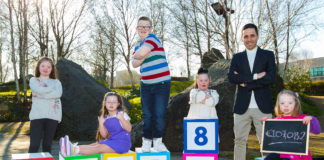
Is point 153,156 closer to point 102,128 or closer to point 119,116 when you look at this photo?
point 119,116

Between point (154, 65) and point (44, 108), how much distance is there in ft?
5.93

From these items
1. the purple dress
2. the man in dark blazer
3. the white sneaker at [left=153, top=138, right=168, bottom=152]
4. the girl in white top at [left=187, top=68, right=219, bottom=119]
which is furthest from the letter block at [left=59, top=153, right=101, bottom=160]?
the man in dark blazer

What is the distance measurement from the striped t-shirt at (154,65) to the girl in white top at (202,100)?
2.18 ft

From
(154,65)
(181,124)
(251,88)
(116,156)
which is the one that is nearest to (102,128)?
(116,156)

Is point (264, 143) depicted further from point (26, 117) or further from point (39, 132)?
point (26, 117)

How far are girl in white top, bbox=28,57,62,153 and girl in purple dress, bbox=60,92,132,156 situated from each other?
2.23 ft

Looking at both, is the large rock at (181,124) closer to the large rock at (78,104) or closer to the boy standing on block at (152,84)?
the boy standing on block at (152,84)

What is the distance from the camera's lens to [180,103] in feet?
21.2

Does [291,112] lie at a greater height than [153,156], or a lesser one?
greater

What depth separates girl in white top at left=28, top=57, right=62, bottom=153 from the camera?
4.29 metres

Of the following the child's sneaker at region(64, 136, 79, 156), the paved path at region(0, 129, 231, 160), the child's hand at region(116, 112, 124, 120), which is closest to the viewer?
the child's sneaker at region(64, 136, 79, 156)

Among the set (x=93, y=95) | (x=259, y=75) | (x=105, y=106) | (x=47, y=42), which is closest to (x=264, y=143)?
(x=259, y=75)

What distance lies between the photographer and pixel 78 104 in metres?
8.86

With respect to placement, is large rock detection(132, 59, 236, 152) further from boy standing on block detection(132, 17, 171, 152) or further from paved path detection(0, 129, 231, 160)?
boy standing on block detection(132, 17, 171, 152)
